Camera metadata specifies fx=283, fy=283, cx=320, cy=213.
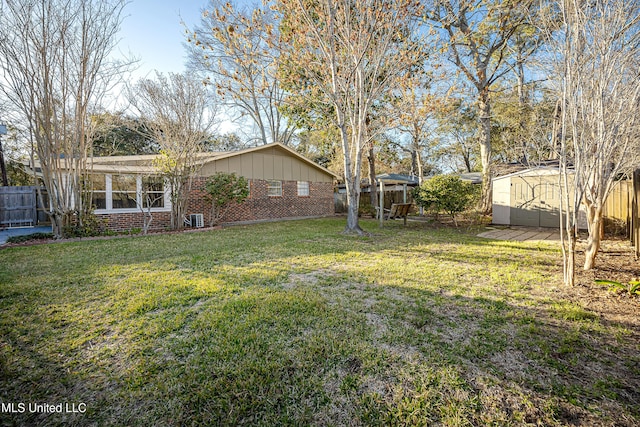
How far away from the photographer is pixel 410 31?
7.91 metres

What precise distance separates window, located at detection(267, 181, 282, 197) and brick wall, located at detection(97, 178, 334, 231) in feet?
0.53

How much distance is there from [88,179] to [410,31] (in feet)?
34.1

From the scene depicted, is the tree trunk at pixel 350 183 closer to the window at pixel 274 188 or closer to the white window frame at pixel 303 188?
the window at pixel 274 188

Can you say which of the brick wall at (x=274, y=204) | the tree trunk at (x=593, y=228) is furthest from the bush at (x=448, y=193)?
the brick wall at (x=274, y=204)

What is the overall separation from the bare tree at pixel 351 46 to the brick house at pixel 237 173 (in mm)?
4744

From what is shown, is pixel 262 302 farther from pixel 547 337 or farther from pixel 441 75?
pixel 441 75

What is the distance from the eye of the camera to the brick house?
955cm

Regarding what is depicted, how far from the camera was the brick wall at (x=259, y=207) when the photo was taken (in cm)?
989

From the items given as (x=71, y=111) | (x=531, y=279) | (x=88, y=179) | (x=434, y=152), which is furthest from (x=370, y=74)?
(x=434, y=152)

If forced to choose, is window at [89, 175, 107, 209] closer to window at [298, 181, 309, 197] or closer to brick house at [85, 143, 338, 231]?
brick house at [85, 143, 338, 231]

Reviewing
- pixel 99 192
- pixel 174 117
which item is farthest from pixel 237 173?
pixel 99 192

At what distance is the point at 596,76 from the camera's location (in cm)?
336

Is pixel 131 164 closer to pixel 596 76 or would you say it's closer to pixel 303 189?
pixel 303 189

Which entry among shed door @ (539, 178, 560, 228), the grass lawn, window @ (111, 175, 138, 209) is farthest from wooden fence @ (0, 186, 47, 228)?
shed door @ (539, 178, 560, 228)
